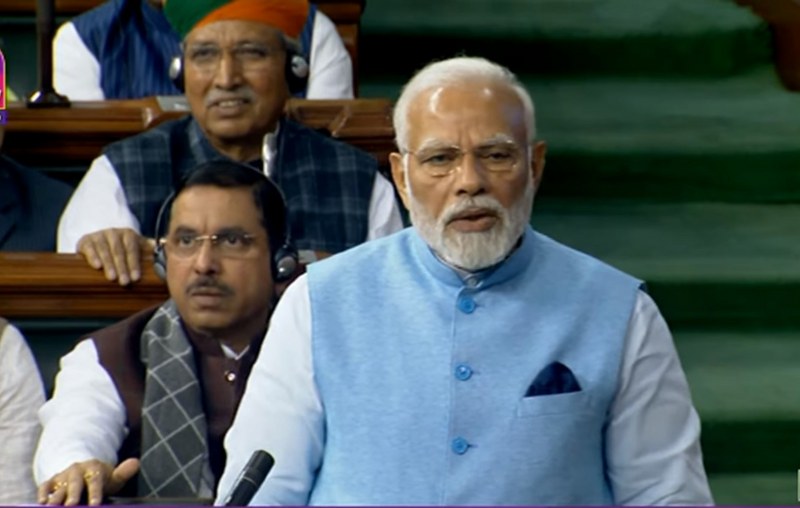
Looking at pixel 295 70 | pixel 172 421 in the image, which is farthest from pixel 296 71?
pixel 172 421

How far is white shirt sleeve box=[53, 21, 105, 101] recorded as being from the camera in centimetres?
520

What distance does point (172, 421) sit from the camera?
3748 mm

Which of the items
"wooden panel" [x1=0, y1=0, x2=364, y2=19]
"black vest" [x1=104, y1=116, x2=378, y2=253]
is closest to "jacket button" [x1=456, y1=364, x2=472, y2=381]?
"black vest" [x1=104, y1=116, x2=378, y2=253]

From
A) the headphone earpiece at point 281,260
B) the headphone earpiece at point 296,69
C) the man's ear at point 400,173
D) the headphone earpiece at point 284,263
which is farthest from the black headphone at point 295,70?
the man's ear at point 400,173

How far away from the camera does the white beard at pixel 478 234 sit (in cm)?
315

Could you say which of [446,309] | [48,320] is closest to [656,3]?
[48,320]

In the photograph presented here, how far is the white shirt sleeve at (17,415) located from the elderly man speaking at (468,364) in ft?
2.35

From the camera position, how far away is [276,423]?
308 centimetres

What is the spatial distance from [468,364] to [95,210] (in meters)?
1.50

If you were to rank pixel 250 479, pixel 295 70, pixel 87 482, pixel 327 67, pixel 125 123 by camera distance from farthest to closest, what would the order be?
pixel 327 67 → pixel 125 123 → pixel 295 70 → pixel 87 482 → pixel 250 479

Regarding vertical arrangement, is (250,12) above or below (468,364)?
above

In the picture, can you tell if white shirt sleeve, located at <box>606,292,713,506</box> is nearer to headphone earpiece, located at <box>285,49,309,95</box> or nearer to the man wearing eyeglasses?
the man wearing eyeglasses

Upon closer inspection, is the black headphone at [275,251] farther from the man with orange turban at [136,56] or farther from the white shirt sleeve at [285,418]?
the man with orange turban at [136,56]

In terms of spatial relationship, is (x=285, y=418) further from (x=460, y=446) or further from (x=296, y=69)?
(x=296, y=69)
